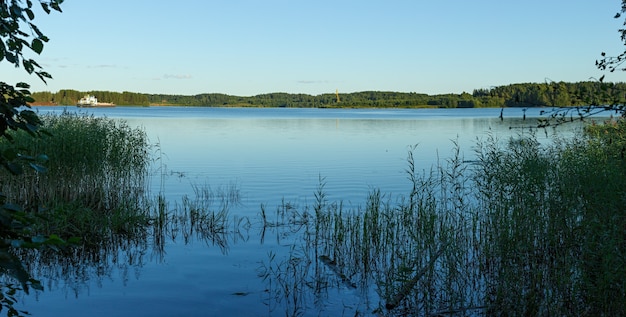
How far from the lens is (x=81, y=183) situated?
16.4m

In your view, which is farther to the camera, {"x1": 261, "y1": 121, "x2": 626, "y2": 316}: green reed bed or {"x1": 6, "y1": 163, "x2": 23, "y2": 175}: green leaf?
{"x1": 261, "y1": 121, "x2": 626, "y2": 316}: green reed bed

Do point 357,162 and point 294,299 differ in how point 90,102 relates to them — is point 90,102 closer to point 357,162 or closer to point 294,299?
point 357,162

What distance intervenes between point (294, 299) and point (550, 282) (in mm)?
4613

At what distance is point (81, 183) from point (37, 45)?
1443 cm

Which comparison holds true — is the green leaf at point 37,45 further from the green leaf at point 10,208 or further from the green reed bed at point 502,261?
the green reed bed at point 502,261

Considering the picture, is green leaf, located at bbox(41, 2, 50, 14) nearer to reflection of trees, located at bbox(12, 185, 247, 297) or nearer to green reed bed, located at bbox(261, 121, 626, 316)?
reflection of trees, located at bbox(12, 185, 247, 297)

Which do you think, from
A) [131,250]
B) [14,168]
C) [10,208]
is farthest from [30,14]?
[131,250]

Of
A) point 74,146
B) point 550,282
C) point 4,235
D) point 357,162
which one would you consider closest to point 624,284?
point 550,282

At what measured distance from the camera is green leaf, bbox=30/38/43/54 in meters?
3.25

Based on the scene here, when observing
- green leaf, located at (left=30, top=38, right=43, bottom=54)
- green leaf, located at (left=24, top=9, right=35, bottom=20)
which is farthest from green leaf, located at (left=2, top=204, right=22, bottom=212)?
green leaf, located at (left=24, top=9, right=35, bottom=20)

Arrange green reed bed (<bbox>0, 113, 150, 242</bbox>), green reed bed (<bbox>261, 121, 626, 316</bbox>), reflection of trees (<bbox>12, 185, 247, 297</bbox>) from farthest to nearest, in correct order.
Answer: green reed bed (<bbox>0, 113, 150, 242</bbox>) < reflection of trees (<bbox>12, 185, 247, 297</bbox>) < green reed bed (<bbox>261, 121, 626, 316</bbox>)

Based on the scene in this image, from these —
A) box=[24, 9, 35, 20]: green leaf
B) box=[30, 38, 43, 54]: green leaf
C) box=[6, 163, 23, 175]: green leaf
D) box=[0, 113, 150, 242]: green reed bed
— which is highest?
box=[24, 9, 35, 20]: green leaf

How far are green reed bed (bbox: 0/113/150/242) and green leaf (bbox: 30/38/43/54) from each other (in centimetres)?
1046

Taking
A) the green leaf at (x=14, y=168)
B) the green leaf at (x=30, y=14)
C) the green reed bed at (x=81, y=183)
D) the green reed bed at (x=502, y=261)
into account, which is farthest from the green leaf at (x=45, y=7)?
the green reed bed at (x=81, y=183)
